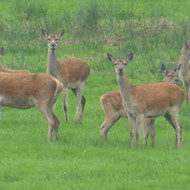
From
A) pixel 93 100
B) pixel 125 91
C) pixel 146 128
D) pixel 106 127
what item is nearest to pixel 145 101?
pixel 125 91

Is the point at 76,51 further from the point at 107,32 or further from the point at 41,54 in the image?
the point at 107,32

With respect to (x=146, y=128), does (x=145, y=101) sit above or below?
above

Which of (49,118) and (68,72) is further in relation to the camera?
(68,72)

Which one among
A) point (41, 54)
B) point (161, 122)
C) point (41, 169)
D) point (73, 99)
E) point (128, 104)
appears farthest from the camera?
point (41, 54)

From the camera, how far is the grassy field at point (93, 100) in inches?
406

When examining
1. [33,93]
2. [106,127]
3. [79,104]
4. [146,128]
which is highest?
[33,93]

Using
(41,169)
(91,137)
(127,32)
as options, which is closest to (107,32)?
(127,32)

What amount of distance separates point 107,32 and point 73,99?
7363 mm

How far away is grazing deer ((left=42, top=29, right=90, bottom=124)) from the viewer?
1578 cm

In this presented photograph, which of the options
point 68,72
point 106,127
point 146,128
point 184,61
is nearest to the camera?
point 146,128

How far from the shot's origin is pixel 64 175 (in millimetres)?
10273

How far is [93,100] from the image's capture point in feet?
57.1

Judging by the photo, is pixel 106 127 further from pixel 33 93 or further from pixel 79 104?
pixel 79 104

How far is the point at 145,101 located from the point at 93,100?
15.7 ft
